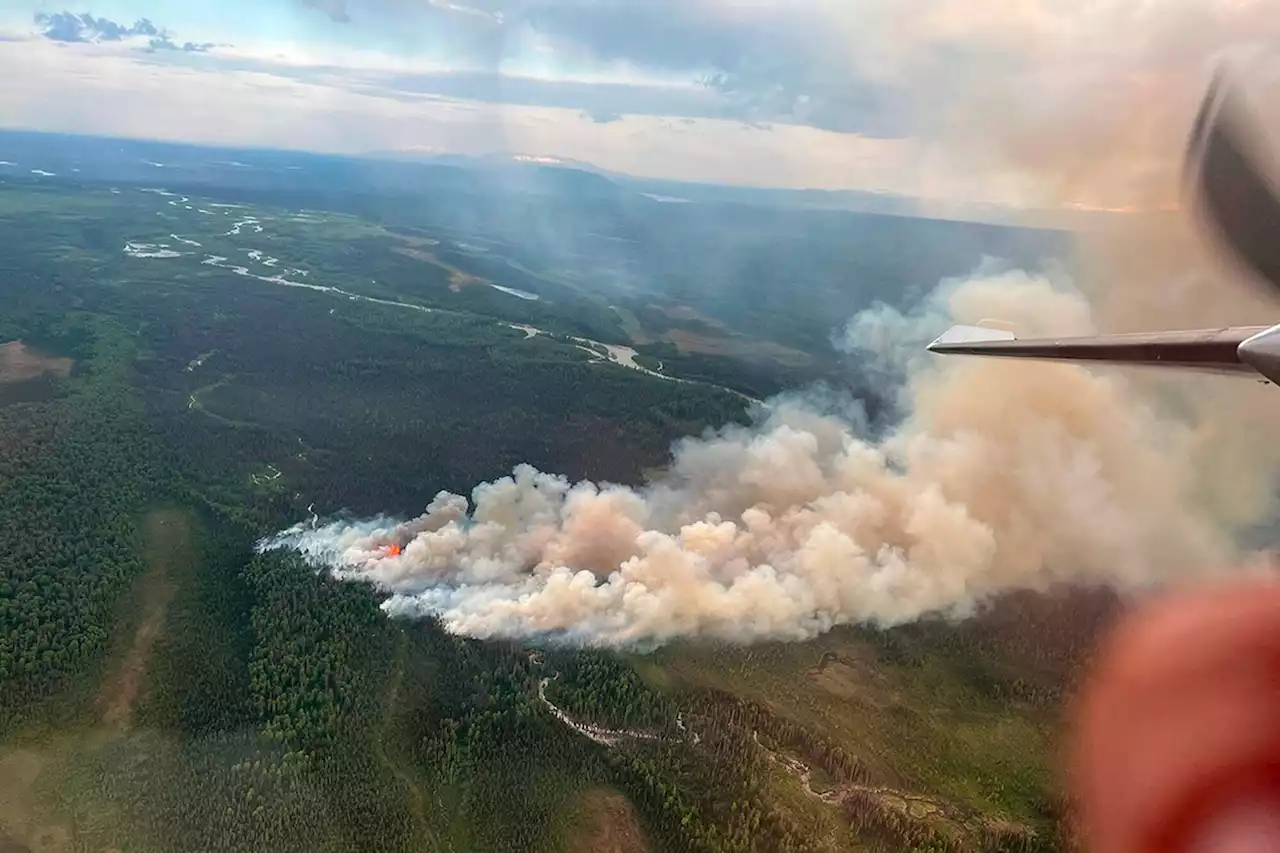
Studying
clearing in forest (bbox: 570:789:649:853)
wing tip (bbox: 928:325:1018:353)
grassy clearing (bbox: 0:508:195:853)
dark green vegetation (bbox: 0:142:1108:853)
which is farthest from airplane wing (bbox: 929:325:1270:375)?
grassy clearing (bbox: 0:508:195:853)

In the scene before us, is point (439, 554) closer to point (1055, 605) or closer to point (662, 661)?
point (662, 661)

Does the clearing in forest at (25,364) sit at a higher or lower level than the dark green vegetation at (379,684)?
lower

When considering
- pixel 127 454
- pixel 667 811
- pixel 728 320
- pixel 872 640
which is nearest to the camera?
pixel 667 811

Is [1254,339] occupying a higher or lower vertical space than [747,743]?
higher

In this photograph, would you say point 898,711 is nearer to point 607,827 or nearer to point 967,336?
point 607,827

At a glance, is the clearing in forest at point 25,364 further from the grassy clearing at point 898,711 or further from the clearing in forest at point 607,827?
the clearing in forest at point 607,827

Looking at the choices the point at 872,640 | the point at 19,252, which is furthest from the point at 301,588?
the point at 19,252

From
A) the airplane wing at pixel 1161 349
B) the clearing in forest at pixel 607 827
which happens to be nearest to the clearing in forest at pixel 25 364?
the clearing in forest at pixel 607 827
